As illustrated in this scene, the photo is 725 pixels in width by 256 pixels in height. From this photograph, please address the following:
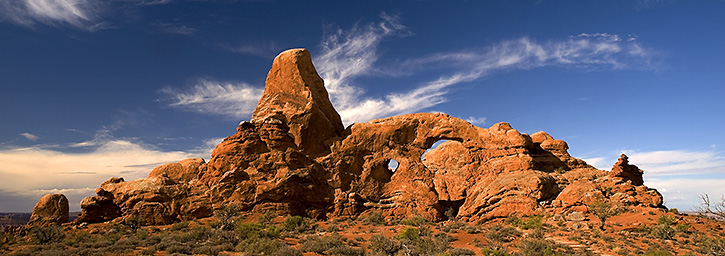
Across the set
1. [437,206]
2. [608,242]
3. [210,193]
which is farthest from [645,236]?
[210,193]

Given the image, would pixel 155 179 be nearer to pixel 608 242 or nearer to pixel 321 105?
pixel 321 105

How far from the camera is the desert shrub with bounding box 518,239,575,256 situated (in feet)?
59.2

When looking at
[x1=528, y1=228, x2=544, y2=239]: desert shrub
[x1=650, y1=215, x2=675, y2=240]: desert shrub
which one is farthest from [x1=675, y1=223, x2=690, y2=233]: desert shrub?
[x1=528, y1=228, x2=544, y2=239]: desert shrub

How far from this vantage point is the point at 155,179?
103 ft

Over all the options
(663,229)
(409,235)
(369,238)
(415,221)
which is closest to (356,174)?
(415,221)

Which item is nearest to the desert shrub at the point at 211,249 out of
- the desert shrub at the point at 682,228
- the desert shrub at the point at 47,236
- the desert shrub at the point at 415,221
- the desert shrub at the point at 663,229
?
the desert shrub at the point at 47,236

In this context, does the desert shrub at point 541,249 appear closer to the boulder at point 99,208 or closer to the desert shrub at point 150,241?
the desert shrub at point 150,241

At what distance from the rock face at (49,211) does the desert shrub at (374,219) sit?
24890 millimetres

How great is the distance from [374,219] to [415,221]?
12.2ft

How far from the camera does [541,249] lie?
19.2 m

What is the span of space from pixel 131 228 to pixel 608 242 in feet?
107

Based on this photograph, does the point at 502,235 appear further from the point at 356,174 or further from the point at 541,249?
the point at 356,174

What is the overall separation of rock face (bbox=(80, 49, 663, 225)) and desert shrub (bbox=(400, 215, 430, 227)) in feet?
3.85

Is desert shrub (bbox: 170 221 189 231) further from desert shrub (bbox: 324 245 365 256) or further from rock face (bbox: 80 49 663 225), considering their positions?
desert shrub (bbox: 324 245 365 256)
